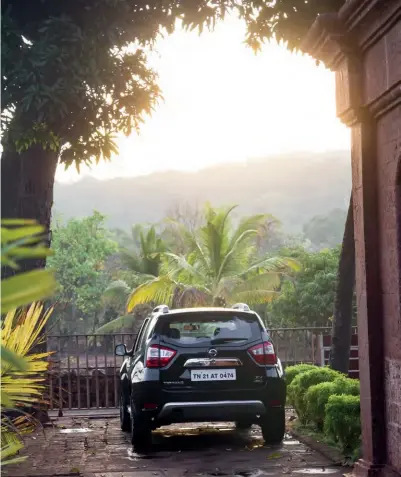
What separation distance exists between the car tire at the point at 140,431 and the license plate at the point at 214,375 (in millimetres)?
746

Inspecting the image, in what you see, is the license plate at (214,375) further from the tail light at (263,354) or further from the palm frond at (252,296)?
the palm frond at (252,296)

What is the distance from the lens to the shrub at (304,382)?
12.5 meters

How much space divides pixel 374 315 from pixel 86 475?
3325mm

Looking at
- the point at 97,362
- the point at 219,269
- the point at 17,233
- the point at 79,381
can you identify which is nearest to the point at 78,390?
the point at 79,381

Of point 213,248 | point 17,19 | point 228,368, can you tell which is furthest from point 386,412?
point 213,248

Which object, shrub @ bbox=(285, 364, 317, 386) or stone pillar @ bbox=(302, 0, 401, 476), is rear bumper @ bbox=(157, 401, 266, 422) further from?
shrub @ bbox=(285, 364, 317, 386)

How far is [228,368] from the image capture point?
10.8 metres

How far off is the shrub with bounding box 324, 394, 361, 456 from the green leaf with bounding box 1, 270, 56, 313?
814 centimetres

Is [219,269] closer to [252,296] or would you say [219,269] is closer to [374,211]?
[252,296]

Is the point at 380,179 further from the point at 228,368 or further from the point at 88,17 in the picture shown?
the point at 88,17

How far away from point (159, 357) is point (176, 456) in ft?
3.74

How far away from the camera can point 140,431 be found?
35.2ft

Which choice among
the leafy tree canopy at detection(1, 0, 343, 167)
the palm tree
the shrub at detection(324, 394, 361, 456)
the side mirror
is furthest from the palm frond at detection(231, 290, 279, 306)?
the shrub at detection(324, 394, 361, 456)

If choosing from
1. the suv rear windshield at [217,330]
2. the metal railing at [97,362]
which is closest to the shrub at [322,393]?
the suv rear windshield at [217,330]
